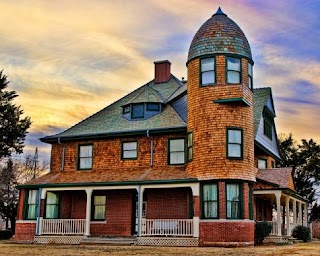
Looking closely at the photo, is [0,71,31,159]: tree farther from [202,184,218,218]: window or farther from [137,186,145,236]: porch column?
[202,184,218,218]: window

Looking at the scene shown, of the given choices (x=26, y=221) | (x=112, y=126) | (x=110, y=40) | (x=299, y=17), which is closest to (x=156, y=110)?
(x=112, y=126)

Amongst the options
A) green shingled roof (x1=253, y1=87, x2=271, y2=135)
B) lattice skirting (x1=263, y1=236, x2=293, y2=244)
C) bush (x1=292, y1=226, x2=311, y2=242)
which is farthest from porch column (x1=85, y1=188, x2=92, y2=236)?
bush (x1=292, y1=226, x2=311, y2=242)

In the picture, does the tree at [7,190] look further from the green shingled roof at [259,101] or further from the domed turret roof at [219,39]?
the domed turret roof at [219,39]

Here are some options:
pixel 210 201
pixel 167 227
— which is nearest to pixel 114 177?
pixel 167 227

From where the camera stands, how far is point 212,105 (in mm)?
24391

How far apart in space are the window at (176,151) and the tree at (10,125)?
56.3 feet

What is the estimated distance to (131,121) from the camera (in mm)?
28938

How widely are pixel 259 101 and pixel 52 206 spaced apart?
15.2 metres

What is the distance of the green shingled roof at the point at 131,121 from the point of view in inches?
1086

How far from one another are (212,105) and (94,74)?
6409 mm

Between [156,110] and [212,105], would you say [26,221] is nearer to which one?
[156,110]

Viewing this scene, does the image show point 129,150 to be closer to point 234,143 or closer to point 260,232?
point 234,143

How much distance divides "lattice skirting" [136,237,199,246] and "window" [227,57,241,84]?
8.28 meters

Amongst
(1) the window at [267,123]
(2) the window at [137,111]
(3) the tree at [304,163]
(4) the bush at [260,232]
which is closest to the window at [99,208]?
(2) the window at [137,111]
